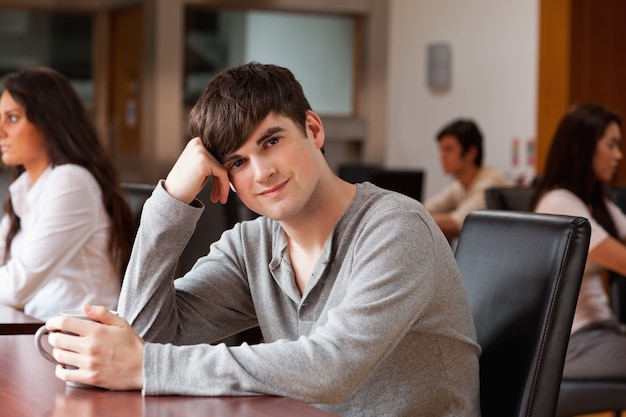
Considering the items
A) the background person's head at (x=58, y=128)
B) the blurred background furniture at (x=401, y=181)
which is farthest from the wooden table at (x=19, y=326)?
the blurred background furniture at (x=401, y=181)

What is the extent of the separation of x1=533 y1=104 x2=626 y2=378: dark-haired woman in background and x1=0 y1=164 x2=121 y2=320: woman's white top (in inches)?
51.6

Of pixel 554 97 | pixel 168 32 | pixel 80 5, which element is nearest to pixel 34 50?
pixel 80 5

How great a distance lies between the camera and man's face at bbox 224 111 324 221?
156 centimetres

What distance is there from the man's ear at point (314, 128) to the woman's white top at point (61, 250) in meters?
1.17

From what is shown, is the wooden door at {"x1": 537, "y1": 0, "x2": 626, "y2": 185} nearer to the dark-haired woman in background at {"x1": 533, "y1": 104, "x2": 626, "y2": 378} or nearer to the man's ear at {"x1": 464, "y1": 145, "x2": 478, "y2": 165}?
the man's ear at {"x1": 464, "y1": 145, "x2": 478, "y2": 165}

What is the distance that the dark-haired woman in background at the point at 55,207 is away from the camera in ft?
8.65

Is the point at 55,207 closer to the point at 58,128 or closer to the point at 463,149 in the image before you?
the point at 58,128

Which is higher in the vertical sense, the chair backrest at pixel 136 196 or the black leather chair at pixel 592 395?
the chair backrest at pixel 136 196

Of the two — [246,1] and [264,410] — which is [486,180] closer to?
[246,1]

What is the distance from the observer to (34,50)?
875 centimetres

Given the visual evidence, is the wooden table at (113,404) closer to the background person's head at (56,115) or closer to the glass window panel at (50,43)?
the background person's head at (56,115)

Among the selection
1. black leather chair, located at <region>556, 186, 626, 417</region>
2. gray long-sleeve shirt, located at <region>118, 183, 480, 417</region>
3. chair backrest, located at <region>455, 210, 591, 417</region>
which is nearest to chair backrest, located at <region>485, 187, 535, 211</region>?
black leather chair, located at <region>556, 186, 626, 417</region>

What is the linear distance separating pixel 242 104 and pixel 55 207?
50.5 inches

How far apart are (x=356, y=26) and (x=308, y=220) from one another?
287 inches
